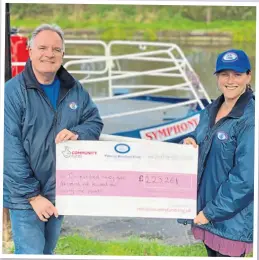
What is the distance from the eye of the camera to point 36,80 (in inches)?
120

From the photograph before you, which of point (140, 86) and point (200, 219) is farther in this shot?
point (140, 86)

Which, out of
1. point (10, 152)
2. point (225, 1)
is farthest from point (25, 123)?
point (225, 1)

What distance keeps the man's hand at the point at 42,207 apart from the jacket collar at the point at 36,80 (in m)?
0.56

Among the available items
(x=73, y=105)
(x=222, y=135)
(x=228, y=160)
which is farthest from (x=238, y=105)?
(x=73, y=105)

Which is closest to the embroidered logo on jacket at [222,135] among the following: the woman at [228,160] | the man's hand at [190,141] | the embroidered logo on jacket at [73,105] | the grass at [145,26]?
the woman at [228,160]

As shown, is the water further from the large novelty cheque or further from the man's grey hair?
the man's grey hair

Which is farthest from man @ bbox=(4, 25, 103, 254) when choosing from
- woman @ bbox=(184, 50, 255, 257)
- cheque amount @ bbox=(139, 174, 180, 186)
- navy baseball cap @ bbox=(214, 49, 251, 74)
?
navy baseball cap @ bbox=(214, 49, 251, 74)

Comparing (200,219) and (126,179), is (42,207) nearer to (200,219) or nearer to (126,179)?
(126,179)

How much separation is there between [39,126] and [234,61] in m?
1.00

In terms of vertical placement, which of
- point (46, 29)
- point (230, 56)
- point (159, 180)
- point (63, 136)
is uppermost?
point (46, 29)

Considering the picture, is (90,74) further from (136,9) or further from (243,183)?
(243,183)

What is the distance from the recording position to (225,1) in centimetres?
313

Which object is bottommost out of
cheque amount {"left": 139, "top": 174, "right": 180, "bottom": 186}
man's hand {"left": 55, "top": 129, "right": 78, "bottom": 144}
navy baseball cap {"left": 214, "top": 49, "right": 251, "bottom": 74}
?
cheque amount {"left": 139, "top": 174, "right": 180, "bottom": 186}

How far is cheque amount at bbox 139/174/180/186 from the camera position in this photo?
3156 millimetres
